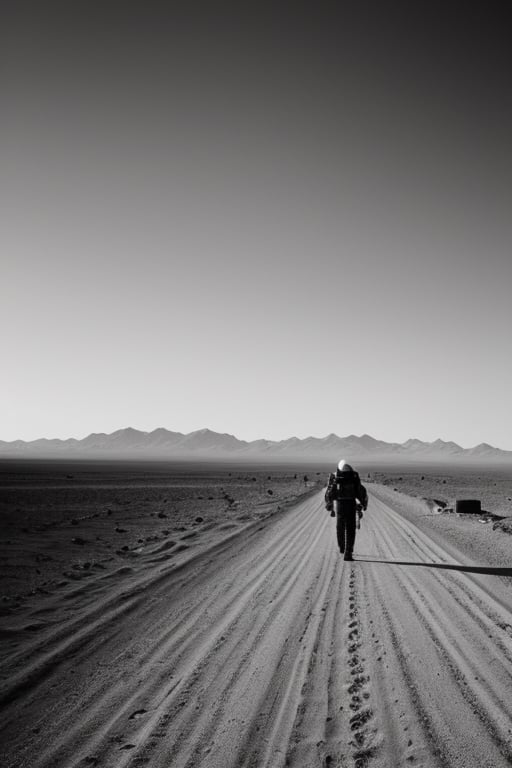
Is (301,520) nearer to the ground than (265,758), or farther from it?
nearer to the ground

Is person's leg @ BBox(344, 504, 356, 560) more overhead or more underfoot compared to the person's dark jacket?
more underfoot

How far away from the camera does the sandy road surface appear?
336 cm

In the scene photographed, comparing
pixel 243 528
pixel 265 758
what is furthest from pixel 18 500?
pixel 265 758

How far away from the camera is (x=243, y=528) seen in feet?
49.3

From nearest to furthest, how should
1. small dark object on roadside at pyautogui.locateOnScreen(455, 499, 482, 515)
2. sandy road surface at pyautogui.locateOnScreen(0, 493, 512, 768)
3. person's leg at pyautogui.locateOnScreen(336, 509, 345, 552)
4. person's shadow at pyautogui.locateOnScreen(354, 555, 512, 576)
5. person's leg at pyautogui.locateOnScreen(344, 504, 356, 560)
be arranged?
sandy road surface at pyautogui.locateOnScreen(0, 493, 512, 768) < person's shadow at pyautogui.locateOnScreen(354, 555, 512, 576) < person's leg at pyautogui.locateOnScreen(344, 504, 356, 560) < person's leg at pyautogui.locateOnScreen(336, 509, 345, 552) < small dark object on roadside at pyautogui.locateOnScreen(455, 499, 482, 515)

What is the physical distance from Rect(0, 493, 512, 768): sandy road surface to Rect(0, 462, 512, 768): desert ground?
18 mm

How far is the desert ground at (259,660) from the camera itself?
11.1 ft

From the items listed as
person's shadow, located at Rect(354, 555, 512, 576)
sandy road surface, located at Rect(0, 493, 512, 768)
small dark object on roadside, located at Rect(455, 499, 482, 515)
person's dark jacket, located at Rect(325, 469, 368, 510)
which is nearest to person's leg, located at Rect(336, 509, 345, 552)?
person's dark jacket, located at Rect(325, 469, 368, 510)

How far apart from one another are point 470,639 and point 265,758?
3097 mm

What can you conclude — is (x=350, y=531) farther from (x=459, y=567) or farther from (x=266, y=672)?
(x=266, y=672)

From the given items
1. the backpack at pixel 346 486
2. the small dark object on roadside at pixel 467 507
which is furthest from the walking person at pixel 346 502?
the small dark object on roadside at pixel 467 507

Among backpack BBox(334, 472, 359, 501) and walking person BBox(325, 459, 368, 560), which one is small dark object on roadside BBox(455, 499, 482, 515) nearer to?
walking person BBox(325, 459, 368, 560)

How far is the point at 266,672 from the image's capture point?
452cm

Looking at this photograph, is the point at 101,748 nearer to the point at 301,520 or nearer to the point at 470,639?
the point at 470,639
